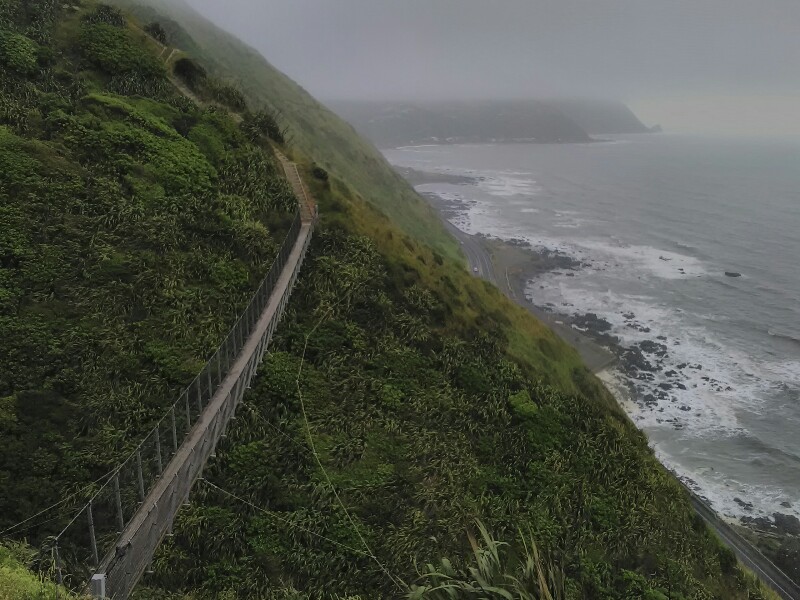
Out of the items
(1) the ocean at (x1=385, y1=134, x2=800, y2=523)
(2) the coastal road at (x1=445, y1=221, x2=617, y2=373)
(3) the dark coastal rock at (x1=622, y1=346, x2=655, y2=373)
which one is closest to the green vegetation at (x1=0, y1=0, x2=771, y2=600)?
(1) the ocean at (x1=385, y1=134, x2=800, y2=523)

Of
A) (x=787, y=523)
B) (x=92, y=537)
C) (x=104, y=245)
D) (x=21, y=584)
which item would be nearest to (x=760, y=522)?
(x=787, y=523)

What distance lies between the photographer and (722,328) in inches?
2154

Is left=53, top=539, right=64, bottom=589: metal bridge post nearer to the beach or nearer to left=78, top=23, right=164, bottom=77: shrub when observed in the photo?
left=78, top=23, right=164, bottom=77: shrub

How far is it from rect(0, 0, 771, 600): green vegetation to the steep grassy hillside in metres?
25.7

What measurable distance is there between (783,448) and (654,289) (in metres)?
29.9

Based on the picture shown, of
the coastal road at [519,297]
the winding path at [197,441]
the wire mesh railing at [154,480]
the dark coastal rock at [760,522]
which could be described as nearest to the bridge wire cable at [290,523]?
the winding path at [197,441]

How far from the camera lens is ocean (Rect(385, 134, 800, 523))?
1458 inches

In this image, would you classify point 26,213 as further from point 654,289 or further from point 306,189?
point 654,289

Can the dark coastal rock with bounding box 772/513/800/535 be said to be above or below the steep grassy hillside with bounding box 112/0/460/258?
below

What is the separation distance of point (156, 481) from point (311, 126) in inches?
2238

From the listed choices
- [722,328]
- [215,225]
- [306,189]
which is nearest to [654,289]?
[722,328]

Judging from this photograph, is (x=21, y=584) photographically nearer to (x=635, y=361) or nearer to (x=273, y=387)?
(x=273, y=387)

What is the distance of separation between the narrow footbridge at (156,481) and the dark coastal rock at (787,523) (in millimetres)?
31787

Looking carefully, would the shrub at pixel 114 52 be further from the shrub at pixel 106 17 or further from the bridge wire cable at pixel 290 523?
the bridge wire cable at pixel 290 523
